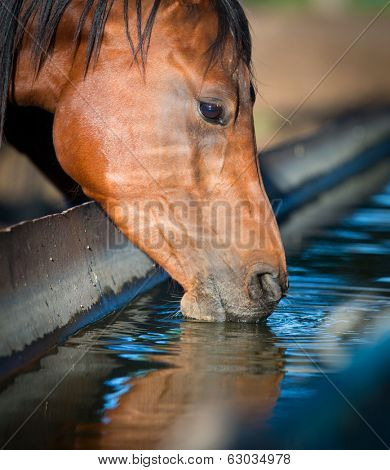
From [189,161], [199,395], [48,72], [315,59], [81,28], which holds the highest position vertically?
[315,59]

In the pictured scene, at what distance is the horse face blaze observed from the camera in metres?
4.88

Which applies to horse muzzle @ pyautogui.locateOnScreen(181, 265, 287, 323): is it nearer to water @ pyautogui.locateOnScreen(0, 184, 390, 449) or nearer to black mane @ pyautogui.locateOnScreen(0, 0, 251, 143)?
water @ pyautogui.locateOnScreen(0, 184, 390, 449)

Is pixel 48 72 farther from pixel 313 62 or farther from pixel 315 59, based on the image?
pixel 315 59

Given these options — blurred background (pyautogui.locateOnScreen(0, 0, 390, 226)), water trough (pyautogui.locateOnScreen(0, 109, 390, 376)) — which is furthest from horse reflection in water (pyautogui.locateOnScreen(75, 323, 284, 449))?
blurred background (pyautogui.locateOnScreen(0, 0, 390, 226))

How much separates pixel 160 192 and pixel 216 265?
469 millimetres

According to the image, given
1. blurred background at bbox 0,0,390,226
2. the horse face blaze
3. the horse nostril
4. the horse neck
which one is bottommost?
the horse nostril

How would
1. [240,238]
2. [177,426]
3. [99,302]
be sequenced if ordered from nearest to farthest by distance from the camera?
[177,426] → [240,238] → [99,302]

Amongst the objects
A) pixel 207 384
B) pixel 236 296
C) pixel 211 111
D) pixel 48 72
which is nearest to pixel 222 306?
pixel 236 296

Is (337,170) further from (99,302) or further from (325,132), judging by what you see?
(99,302)

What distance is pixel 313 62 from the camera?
1079 inches

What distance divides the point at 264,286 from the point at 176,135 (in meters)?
0.88

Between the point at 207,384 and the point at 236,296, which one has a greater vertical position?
the point at 236,296

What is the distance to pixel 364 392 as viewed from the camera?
172 inches
